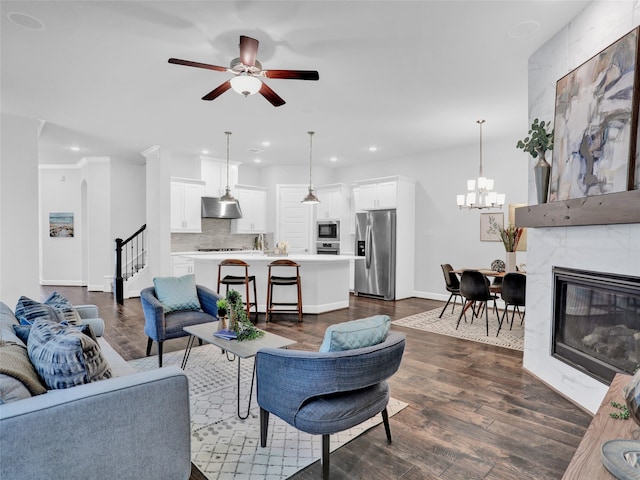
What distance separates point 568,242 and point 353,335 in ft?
7.10

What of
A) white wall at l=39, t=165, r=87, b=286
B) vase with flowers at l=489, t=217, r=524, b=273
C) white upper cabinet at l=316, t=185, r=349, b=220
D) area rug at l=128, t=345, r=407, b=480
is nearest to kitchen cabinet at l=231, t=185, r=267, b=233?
white upper cabinet at l=316, t=185, r=349, b=220

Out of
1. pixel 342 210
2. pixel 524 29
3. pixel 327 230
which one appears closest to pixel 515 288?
pixel 524 29

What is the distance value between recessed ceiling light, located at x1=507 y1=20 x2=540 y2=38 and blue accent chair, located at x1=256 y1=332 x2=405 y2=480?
275 centimetres

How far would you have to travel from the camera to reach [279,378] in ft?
6.37

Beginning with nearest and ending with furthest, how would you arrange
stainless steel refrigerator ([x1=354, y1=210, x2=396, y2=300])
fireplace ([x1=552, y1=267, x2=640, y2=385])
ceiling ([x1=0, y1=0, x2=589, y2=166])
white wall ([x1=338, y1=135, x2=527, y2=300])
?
fireplace ([x1=552, y1=267, x2=640, y2=385]), ceiling ([x1=0, y1=0, x2=589, y2=166]), white wall ([x1=338, y1=135, x2=527, y2=300]), stainless steel refrigerator ([x1=354, y1=210, x2=396, y2=300])

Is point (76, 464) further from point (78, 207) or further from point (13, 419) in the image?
point (78, 207)

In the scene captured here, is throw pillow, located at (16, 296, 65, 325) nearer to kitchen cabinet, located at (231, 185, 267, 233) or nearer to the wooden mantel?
the wooden mantel

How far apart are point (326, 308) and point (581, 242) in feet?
12.7

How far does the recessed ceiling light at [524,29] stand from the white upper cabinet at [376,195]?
416 centimetres

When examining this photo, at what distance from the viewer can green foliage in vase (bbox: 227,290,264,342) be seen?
2670 millimetres

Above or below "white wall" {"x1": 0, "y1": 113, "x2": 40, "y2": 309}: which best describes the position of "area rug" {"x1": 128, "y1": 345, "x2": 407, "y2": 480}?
below

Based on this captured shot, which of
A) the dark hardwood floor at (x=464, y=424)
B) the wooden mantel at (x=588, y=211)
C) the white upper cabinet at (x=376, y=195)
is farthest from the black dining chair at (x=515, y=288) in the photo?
the white upper cabinet at (x=376, y=195)

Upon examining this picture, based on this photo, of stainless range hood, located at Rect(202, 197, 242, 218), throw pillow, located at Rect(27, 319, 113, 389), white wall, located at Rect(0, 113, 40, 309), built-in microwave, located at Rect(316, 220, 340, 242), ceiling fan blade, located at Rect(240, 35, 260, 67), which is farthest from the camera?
built-in microwave, located at Rect(316, 220, 340, 242)

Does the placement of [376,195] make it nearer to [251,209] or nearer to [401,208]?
[401,208]
